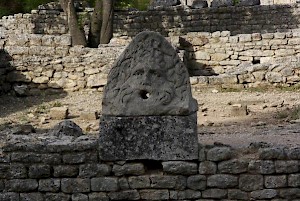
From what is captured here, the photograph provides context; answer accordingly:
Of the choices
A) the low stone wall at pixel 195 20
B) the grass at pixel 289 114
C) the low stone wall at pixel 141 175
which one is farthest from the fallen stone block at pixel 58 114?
the low stone wall at pixel 195 20

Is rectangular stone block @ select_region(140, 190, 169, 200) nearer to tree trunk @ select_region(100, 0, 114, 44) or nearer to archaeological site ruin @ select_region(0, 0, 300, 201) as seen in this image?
archaeological site ruin @ select_region(0, 0, 300, 201)

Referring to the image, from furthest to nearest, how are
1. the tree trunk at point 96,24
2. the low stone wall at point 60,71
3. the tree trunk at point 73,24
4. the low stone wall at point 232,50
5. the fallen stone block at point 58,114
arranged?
the tree trunk at point 96,24 < the tree trunk at point 73,24 < the low stone wall at point 232,50 < the low stone wall at point 60,71 < the fallen stone block at point 58,114

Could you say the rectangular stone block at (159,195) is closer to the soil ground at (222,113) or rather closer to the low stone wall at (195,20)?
the soil ground at (222,113)

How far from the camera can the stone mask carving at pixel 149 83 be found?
5.97 metres

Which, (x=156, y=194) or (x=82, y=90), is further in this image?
(x=82, y=90)

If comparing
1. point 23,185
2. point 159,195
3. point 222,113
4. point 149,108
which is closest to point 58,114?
point 222,113

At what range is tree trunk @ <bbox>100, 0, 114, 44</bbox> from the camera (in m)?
17.7

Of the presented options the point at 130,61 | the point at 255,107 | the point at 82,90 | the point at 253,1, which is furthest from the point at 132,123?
the point at 253,1

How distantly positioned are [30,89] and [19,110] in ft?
5.41

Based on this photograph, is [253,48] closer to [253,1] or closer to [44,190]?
[253,1]

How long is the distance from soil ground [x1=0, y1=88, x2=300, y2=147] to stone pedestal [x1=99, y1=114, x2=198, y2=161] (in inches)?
92.7

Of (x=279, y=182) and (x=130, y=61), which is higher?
(x=130, y=61)

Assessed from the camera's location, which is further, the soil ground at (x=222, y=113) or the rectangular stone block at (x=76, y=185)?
the soil ground at (x=222, y=113)

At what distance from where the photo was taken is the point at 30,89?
1411 centimetres
